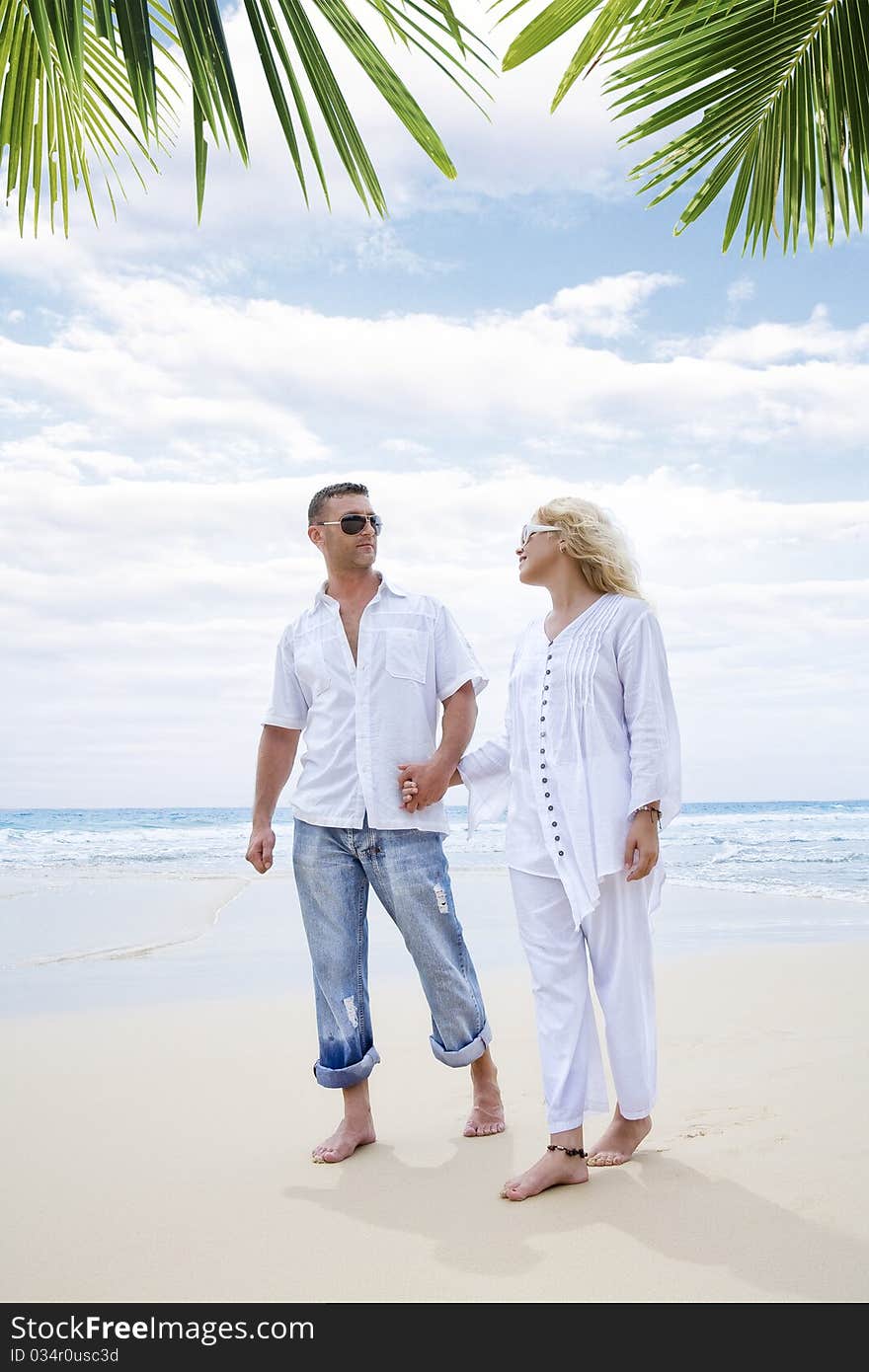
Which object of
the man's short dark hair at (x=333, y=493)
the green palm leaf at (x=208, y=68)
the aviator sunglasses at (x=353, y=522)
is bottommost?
the aviator sunglasses at (x=353, y=522)

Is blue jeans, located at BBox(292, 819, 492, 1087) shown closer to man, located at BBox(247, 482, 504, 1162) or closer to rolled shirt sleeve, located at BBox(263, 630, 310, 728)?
man, located at BBox(247, 482, 504, 1162)

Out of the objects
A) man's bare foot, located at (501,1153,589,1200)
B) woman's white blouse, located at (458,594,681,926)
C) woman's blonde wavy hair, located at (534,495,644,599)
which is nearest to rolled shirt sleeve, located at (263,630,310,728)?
woman's white blouse, located at (458,594,681,926)

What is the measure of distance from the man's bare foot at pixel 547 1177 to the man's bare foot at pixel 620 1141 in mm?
125

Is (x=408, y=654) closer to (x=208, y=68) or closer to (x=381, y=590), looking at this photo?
(x=381, y=590)

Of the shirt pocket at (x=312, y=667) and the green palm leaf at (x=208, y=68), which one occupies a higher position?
the green palm leaf at (x=208, y=68)

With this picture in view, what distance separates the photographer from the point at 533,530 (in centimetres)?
306

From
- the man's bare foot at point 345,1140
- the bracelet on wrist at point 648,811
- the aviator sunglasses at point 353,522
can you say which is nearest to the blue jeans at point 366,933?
the man's bare foot at point 345,1140

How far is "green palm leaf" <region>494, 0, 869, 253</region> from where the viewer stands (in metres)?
2.89

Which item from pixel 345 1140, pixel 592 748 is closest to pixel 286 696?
pixel 592 748

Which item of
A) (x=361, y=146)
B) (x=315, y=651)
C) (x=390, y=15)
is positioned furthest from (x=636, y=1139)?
(x=390, y=15)

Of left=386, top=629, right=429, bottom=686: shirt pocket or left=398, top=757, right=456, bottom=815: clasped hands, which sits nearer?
left=398, top=757, right=456, bottom=815: clasped hands

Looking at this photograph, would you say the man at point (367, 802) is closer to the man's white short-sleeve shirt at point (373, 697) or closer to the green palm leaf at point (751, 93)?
the man's white short-sleeve shirt at point (373, 697)

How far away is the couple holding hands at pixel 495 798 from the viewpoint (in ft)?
9.23
